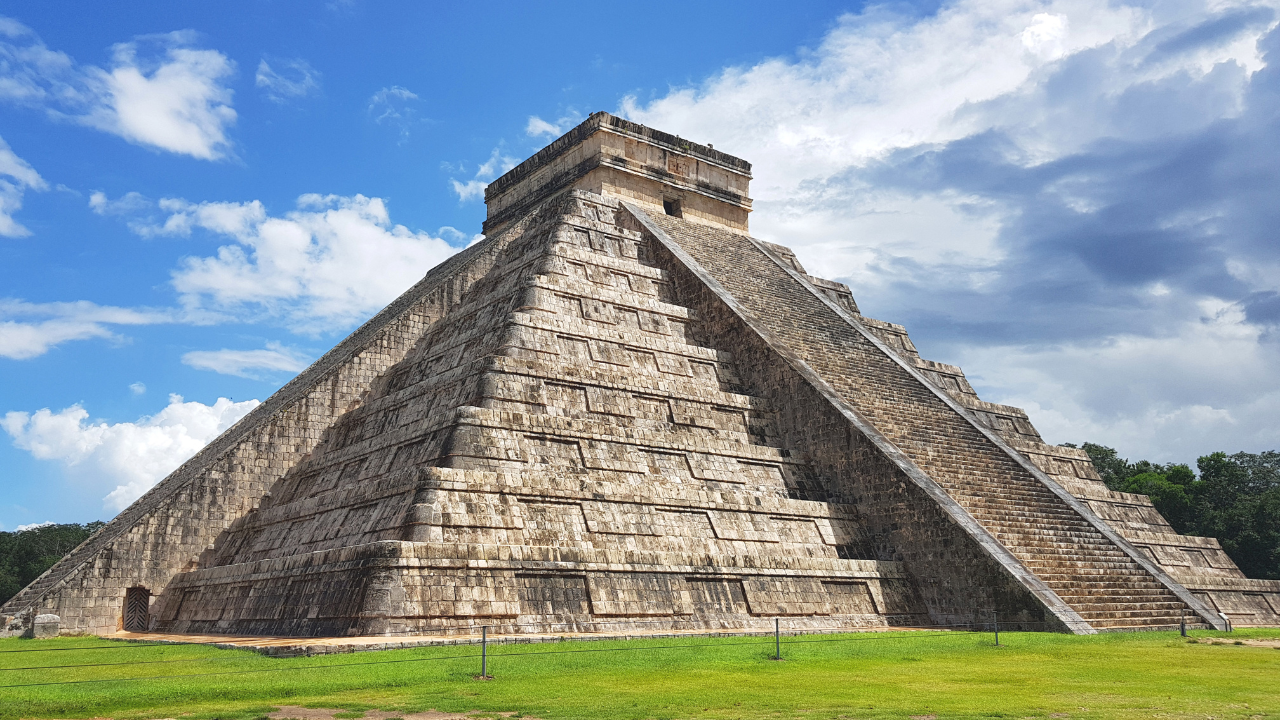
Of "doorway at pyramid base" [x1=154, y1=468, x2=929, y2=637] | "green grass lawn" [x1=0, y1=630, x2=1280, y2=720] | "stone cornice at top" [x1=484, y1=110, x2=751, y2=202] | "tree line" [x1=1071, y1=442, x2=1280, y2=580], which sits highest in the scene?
"stone cornice at top" [x1=484, y1=110, x2=751, y2=202]

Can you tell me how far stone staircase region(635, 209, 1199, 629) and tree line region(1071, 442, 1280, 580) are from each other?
14262mm

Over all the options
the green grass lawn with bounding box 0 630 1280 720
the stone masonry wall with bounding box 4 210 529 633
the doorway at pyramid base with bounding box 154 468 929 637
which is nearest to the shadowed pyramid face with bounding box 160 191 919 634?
the doorway at pyramid base with bounding box 154 468 929 637

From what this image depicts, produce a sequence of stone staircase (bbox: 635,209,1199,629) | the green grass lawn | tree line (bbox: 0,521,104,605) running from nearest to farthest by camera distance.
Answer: the green grass lawn → stone staircase (bbox: 635,209,1199,629) → tree line (bbox: 0,521,104,605)

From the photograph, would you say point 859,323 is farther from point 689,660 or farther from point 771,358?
point 689,660

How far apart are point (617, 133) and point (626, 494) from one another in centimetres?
1373

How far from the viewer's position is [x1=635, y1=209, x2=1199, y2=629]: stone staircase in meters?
14.9

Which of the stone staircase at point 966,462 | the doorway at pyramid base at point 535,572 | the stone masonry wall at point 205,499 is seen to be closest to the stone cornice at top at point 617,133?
the stone staircase at point 966,462

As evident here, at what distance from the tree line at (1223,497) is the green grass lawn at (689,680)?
18.2 m

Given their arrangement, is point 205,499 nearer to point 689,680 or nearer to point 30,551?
point 689,680

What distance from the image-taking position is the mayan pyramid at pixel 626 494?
41.7 ft

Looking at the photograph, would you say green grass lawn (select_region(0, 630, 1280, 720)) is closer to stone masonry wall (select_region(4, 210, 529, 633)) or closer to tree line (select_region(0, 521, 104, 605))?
stone masonry wall (select_region(4, 210, 529, 633))

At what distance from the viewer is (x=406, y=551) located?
38.6 ft

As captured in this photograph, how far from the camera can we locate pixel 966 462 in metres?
17.2

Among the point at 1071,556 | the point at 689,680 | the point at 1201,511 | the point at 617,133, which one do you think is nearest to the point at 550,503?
the point at 689,680
